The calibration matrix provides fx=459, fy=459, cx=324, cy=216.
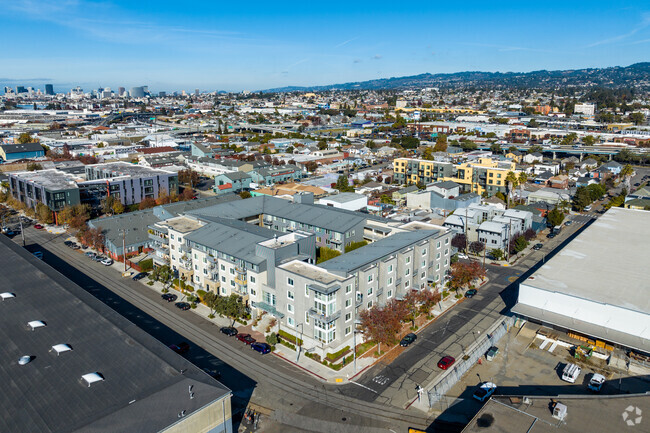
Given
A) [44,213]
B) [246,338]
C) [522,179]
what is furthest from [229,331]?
[522,179]

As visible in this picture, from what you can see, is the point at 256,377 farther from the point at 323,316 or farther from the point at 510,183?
the point at 510,183

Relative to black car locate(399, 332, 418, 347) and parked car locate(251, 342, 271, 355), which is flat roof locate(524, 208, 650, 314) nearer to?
black car locate(399, 332, 418, 347)

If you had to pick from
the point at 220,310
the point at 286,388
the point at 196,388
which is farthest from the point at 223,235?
the point at 196,388

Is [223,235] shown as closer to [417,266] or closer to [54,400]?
[417,266]

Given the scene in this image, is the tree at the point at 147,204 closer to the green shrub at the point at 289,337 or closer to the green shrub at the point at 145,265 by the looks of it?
the green shrub at the point at 145,265

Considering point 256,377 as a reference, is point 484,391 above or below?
above

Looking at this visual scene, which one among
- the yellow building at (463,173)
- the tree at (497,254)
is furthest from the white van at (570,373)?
the yellow building at (463,173)

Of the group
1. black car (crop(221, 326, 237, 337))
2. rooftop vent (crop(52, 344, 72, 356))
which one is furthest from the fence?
rooftop vent (crop(52, 344, 72, 356))

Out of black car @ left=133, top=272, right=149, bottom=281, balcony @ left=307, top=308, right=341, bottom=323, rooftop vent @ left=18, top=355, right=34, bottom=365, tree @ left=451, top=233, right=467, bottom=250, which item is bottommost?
black car @ left=133, top=272, right=149, bottom=281
